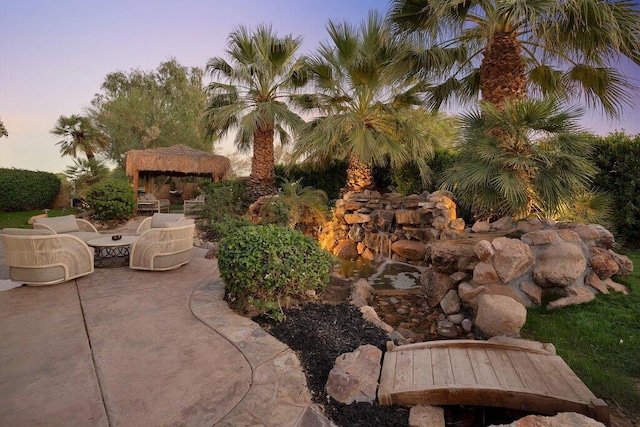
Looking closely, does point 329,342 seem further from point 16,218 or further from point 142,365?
point 16,218

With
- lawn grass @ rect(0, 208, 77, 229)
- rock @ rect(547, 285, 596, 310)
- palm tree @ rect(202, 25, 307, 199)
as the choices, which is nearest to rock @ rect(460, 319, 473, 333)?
rock @ rect(547, 285, 596, 310)

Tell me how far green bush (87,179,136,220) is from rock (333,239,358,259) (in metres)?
7.20

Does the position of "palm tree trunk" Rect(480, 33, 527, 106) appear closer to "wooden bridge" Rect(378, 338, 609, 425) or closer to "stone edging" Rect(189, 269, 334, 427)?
"wooden bridge" Rect(378, 338, 609, 425)

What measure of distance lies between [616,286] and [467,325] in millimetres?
2093

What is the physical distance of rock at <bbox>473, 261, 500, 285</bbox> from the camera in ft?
13.0

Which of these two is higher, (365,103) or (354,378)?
(365,103)

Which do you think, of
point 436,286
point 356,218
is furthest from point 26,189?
point 436,286

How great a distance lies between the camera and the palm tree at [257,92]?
951cm

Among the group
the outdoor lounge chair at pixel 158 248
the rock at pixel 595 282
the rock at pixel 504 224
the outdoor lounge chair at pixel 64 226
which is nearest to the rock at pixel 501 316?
the rock at pixel 595 282

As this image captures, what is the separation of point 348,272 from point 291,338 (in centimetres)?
426

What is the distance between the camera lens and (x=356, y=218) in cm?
875

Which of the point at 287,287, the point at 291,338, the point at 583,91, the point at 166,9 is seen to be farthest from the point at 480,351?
the point at 166,9

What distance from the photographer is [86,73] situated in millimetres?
9992

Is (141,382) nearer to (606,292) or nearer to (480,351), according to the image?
(480,351)
